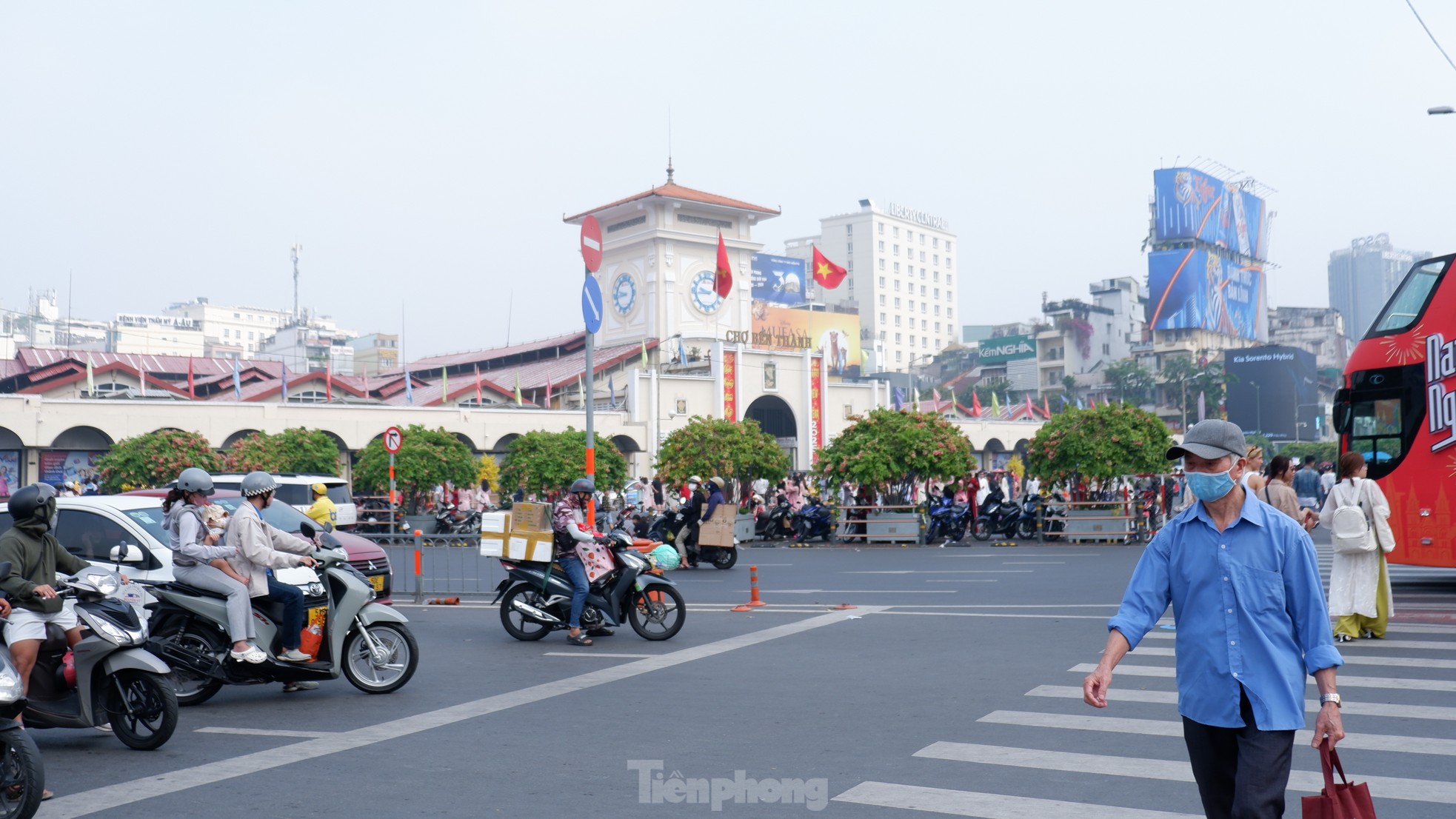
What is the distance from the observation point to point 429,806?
18.3 ft

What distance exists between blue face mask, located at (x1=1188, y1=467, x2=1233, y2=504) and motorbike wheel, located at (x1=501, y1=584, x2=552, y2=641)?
8513 mm

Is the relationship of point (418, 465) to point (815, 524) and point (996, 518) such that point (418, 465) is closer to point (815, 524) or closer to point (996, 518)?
point (815, 524)

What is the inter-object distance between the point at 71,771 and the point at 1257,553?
5.85 meters

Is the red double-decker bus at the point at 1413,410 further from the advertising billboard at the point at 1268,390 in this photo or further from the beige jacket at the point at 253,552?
the advertising billboard at the point at 1268,390

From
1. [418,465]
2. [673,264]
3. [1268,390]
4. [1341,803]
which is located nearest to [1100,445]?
[418,465]

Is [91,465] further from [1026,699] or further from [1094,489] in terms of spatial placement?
[1026,699]

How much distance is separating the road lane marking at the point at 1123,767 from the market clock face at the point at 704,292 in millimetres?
61954

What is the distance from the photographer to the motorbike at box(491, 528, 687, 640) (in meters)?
11.3

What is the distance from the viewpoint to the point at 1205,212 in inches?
3538

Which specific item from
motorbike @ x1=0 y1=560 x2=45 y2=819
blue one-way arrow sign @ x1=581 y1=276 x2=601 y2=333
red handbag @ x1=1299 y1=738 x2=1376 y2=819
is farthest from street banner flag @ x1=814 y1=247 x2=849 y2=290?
red handbag @ x1=1299 y1=738 x2=1376 y2=819

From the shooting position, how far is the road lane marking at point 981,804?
17.2 ft

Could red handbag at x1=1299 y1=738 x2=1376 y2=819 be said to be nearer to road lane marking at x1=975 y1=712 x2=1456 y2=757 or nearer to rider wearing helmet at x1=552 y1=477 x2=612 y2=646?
road lane marking at x1=975 y1=712 x2=1456 y2=757

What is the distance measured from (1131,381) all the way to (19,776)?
93.2 metres

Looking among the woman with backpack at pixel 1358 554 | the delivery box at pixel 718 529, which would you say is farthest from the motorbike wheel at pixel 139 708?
the delivery box at pixel 718 529
